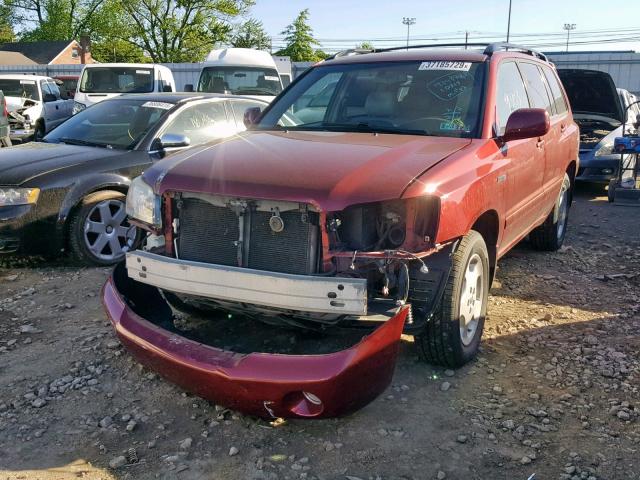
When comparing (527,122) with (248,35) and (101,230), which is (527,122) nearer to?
(101,230)

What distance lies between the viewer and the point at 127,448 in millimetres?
3016

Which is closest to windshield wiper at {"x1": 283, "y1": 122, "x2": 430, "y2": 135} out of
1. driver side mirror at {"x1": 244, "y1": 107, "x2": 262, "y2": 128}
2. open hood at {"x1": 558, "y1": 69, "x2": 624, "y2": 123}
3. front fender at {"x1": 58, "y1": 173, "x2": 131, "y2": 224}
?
driver side mirror at {"x1": 244, "y1": 107, "x2": 262, "y2": 128}

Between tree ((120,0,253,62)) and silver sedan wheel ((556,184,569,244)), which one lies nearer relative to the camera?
silver sedan wheel ((556,184,569,244))

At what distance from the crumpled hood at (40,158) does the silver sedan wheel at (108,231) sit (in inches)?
18.9

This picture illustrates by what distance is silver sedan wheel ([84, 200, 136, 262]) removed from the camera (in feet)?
19.2

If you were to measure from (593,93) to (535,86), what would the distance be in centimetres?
617

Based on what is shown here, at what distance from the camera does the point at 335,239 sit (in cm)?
296

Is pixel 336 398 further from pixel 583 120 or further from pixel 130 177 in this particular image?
pixel 583 120

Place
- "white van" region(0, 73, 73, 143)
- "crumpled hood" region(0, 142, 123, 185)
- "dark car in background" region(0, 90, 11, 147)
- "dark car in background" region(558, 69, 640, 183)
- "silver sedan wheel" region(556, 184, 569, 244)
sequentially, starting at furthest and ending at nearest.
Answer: "white van" region(0, 73, 73, 143) < "dark car in background" region(0, 90, 11, 147) < "dark car in background" region(558, 69, 640, 183) < "silver sedan wheel" region(556, 184, 569, 244) < "crumpled hood" region(0, 142, 123, 185)

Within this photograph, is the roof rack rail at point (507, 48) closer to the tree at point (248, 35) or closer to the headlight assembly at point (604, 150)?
the headlight assembly at point (604, 150)

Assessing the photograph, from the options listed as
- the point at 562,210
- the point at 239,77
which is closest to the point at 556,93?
the point at 562,210

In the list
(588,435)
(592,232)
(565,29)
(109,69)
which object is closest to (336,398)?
(588,435)

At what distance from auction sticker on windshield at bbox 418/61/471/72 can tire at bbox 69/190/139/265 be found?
10.4 feet

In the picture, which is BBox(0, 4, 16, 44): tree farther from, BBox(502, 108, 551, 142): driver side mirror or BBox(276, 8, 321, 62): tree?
BBox(502, 108, 551, 142): driver side mirror
